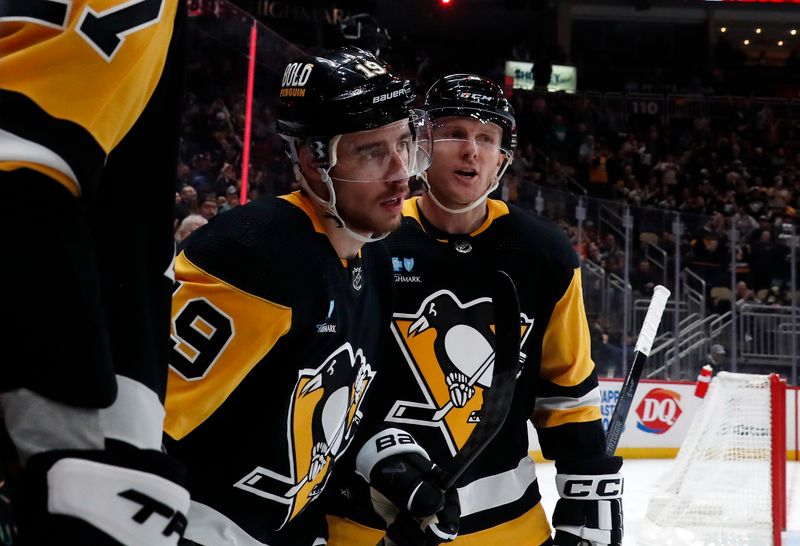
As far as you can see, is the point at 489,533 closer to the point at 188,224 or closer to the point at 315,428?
the point at 315,428

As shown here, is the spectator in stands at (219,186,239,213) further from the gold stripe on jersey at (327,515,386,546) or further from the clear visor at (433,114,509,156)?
the gold stripe on jersey at (327,515,386,546)

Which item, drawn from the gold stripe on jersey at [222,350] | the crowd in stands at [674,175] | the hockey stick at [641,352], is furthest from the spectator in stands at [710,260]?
the gold stripe on jersey at [222,350]

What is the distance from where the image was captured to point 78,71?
689 mm

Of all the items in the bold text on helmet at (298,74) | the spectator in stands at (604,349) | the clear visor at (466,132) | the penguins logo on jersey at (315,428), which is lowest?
the spectator in stands at (604,349)

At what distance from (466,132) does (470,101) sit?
0.06 meters

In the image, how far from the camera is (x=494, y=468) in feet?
6.68

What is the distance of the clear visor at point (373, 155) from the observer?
5.39ft

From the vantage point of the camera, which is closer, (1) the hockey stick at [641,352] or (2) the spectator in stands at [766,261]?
(1) the hockey stick at [641,352]

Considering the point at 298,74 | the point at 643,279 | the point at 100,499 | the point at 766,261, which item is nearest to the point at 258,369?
the point at 298,74

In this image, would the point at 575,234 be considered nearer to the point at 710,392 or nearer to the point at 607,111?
the point at 710,392

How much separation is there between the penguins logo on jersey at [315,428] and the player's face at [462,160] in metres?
0.57

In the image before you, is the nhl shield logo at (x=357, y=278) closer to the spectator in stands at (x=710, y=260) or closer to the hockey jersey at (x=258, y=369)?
the hockey jersey at (x=258, y=369)

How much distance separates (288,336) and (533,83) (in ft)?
47.4

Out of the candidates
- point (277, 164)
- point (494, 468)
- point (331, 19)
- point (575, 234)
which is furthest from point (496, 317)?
point (331, 19)
